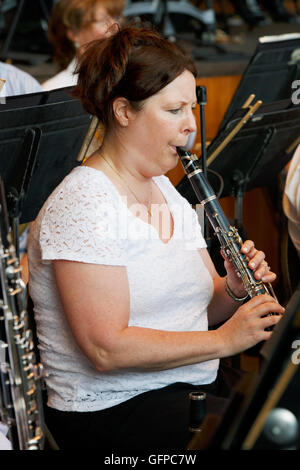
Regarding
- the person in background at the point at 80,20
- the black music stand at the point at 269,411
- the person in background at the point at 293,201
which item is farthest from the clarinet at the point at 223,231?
the person in background at the point at 80,20

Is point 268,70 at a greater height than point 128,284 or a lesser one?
greater

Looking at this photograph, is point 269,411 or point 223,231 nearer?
point 269,411

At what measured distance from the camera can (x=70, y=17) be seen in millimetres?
3055

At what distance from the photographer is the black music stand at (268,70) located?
8.83 ft

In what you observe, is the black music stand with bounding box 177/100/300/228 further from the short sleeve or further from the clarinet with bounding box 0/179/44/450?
the clarinet with bounding box 0/179/44/450

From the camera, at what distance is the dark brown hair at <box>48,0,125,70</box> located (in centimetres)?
303

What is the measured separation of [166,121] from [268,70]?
4.48ft

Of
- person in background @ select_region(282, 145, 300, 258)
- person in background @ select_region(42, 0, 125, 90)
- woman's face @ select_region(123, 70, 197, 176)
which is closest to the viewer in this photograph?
woman's face @ select_region(123, 70, 197, 176)

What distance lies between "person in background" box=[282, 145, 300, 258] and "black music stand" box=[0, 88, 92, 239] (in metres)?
0.62

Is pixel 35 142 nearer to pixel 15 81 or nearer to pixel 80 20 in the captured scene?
pixel 15 81

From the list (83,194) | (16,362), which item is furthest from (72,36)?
(16,362)

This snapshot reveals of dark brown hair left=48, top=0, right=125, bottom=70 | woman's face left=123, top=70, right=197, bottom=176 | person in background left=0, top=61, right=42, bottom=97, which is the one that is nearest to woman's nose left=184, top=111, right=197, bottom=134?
woman's face left=123, top=70, right=197, bottom=176

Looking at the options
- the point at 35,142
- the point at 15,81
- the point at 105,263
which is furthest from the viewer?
→ the point at 15,81
